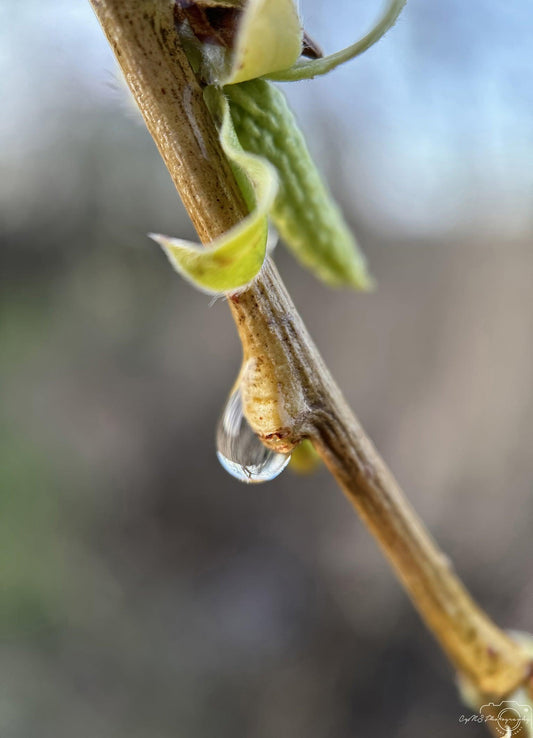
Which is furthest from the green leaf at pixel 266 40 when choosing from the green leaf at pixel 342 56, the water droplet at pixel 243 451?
the water droplet at pixel 243 451

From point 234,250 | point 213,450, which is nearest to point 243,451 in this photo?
point 234,250

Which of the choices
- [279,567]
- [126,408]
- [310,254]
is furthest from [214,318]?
[310,254]

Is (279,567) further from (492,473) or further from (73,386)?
(73,386)

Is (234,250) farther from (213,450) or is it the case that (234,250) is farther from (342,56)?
(213,450)

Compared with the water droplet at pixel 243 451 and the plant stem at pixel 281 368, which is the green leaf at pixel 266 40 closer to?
the plant stem at pixel 281 368

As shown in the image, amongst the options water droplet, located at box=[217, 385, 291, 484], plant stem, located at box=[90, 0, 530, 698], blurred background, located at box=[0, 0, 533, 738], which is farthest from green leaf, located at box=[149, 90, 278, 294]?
blurred background, located at box=[0, 0, 533, 738]
